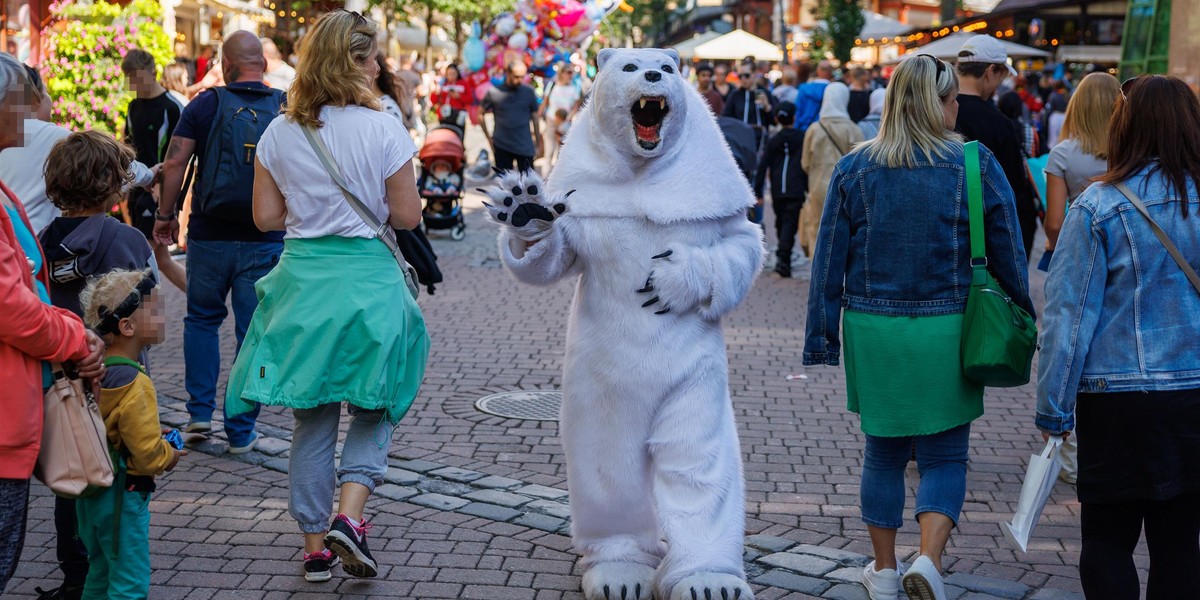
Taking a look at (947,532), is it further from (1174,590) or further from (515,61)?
(515,61)

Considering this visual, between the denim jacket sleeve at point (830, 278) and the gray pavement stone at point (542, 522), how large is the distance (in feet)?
4.37

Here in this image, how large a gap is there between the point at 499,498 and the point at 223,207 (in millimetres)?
1770

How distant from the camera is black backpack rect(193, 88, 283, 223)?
18.7 ft

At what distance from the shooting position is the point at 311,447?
4.50 m

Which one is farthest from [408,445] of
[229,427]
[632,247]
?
[632,247]

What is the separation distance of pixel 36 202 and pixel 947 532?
3.89 meters

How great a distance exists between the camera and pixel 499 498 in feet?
18.2

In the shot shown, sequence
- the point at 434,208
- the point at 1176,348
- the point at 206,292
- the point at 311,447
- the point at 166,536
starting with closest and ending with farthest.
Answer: the point at 1176,348 → the point at 311,447 → the point at 166,536 → the point at 206,292 → the point at 434,208

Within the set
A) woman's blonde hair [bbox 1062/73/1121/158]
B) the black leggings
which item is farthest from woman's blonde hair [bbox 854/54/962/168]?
woman's blonde hair [bbox 1062/73/1121/158]

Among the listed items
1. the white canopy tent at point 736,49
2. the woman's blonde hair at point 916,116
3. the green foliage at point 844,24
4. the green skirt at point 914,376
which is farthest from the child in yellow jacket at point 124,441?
the green foliage at point 844,24

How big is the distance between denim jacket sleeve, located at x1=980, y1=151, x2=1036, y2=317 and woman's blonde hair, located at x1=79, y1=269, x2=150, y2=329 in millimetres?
2752

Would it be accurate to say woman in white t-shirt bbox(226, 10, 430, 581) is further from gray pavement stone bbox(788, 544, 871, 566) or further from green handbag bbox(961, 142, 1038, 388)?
green handbag bbox(961, 142, 1038, 388)

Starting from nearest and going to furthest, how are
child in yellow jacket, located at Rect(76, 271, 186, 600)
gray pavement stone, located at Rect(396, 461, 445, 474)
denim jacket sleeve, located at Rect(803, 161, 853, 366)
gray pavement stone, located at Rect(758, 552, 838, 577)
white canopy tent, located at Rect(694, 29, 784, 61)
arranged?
child in yellow jacket, located at Rect(76, 271, 186, 600) → denim jacket sleeve, located at Rect(803, 161, 853, 366) → gray pavement stone, located at Rect(758, 552, 838, 577) → gray pavement stone, located at Rect(396, 461, 445, 474) → white canopy tent, located at Rect(694, 29, 784, 61)

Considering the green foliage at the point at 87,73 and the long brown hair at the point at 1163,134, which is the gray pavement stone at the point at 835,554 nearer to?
the long brown hair at the point at 1163,134
